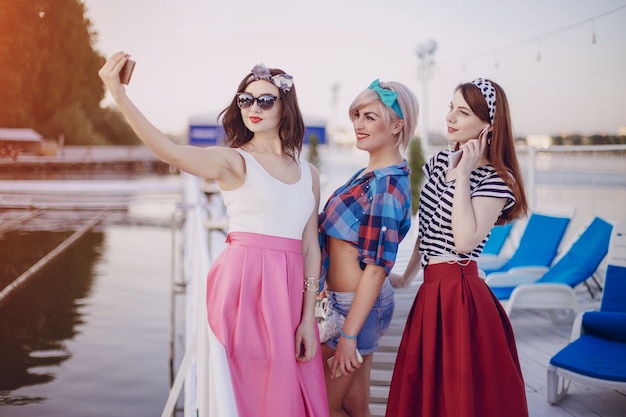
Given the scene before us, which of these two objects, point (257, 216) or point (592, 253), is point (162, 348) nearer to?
point (592, 253)

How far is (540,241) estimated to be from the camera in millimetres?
6324

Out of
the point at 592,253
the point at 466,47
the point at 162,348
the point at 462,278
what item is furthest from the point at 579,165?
the point at 466,47

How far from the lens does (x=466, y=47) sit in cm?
1484

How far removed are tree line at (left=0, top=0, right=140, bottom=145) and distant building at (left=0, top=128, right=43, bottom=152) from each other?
2.2 inches

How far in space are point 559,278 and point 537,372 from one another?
61.6 inches

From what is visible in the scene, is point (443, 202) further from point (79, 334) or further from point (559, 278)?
point (79, 334)

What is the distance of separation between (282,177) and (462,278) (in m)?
0.70

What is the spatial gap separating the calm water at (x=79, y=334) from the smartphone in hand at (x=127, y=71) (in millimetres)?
4294

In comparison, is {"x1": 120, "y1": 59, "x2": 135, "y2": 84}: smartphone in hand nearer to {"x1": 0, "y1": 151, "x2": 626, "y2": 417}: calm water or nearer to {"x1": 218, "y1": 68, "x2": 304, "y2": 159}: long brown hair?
{"x1": 218, "y1": 68, "x2": 304, "y2": 159}: long brown hair

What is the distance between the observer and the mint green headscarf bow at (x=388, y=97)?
213 centimetres

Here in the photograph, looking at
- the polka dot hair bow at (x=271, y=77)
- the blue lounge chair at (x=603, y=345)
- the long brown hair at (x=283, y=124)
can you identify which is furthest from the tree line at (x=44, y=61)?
the blue lounge chair at (x=603, y=345)

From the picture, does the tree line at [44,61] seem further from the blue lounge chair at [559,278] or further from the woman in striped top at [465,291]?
the blue lounge chair at [559,278]

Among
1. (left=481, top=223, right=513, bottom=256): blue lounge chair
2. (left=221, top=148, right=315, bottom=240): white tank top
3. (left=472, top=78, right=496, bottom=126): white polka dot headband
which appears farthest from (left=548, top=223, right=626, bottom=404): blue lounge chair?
(left=481, top=223, right=513, bottom=256): blue lounge chair

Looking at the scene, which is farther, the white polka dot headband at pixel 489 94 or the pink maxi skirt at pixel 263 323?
the white polka dot headband at pixel 489 94
